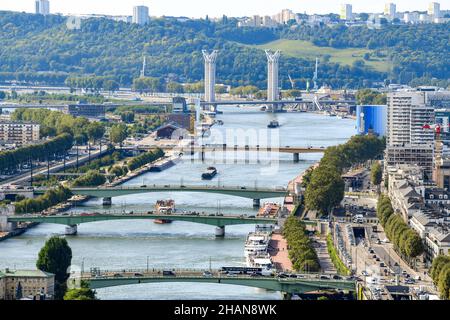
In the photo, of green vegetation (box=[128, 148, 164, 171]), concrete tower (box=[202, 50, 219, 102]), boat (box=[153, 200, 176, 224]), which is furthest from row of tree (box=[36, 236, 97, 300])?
concrete tower (box=[202, 50, 219, 102])

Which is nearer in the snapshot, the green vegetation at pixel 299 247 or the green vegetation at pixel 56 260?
the green vegetation at pixel 56 260

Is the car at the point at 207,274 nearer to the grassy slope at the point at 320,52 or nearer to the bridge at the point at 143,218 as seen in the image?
the bridge at the point at 143,218

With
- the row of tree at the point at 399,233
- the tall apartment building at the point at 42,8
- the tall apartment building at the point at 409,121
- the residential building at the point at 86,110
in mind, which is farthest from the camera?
the tall apartment building at the point at 42,8

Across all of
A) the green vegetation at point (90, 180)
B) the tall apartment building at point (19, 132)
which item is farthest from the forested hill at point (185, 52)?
the green vegetation at point (90, 180)

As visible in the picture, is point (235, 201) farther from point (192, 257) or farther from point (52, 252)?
point (52, 252)
